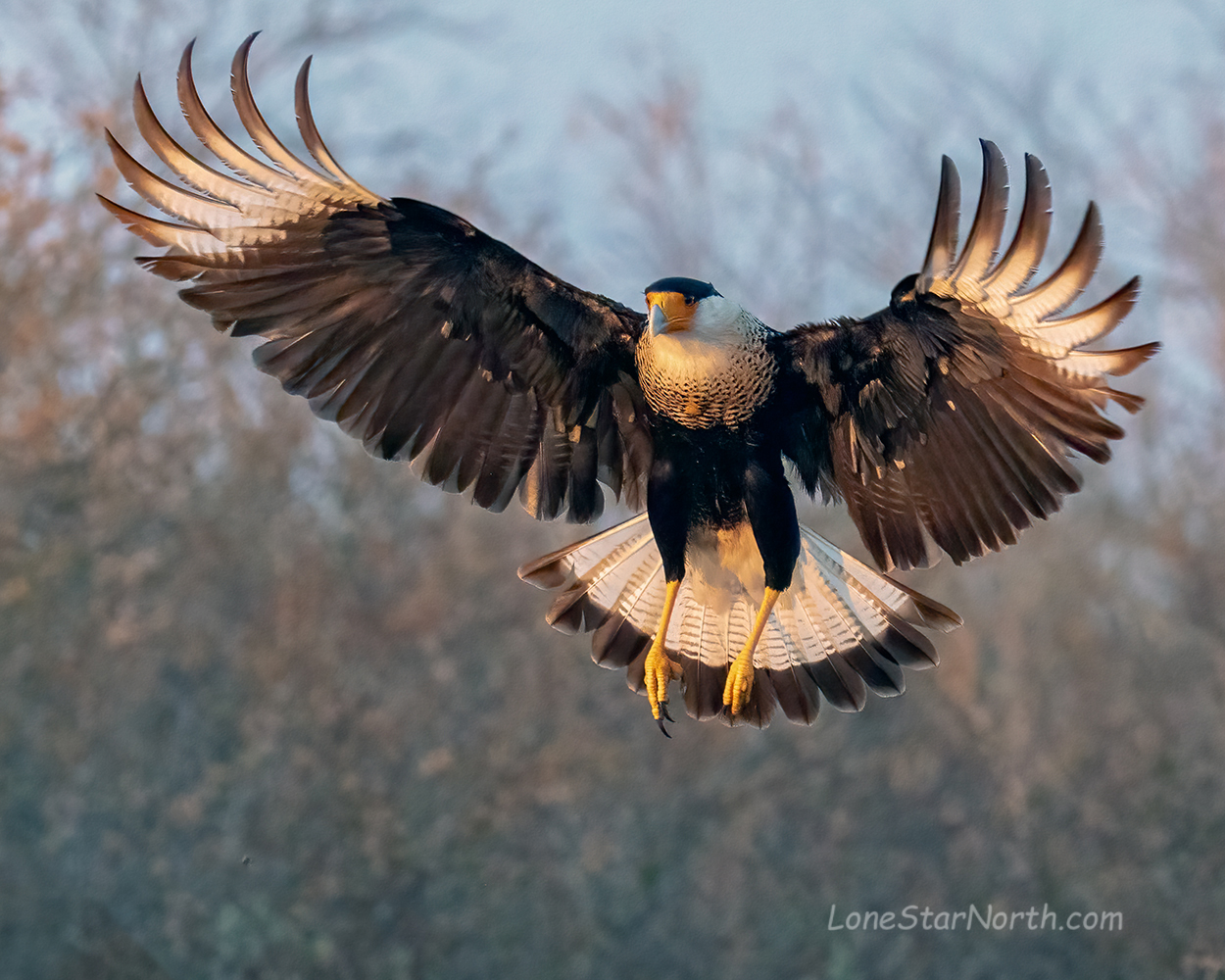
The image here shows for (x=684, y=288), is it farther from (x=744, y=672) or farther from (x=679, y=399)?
(x=744, y=672)

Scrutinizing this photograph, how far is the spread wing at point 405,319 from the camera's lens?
3.58 metres

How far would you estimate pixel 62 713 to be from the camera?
31.2 ft

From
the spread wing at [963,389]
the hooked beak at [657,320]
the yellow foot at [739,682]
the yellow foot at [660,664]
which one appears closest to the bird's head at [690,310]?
the hooked beak at [657,320]

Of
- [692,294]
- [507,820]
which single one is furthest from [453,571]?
[692,294]

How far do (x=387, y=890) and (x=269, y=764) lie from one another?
3.91 feet

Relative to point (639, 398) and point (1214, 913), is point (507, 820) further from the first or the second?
point (639, 398)

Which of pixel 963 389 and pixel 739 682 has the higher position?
pixel 963 389

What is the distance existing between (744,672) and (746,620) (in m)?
0.33

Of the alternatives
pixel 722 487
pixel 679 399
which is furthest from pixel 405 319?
pixel 722 487

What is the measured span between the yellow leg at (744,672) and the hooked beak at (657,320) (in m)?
0.82

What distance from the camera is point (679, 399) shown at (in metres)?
3.50

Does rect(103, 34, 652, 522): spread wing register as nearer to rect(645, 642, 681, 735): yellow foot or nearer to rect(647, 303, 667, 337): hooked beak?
rect(647, 303, 667, 337): hooked beak

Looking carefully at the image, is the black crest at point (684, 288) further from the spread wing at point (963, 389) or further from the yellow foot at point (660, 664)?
the yellow foot at point (660, 664)

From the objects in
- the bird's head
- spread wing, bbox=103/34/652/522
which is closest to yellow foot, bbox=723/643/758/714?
spread wing, bbox=103/34/652/522
